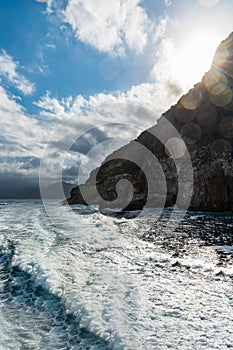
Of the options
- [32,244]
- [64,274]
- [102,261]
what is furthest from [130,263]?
[32,244]

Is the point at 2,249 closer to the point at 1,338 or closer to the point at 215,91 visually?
the point at 1,338

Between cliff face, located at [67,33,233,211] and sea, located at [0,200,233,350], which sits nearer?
sea, located at [0,200,233,350]

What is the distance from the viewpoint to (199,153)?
41.4 meters

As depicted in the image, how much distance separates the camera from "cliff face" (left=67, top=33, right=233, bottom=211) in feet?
120

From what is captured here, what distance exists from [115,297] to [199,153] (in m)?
37.4

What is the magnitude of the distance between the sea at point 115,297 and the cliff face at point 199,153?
24027 mm

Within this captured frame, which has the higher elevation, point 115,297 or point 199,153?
point 199,153

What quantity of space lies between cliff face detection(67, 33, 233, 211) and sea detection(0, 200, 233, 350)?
24.0 meters

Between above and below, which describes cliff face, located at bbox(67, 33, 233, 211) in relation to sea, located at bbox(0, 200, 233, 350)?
above

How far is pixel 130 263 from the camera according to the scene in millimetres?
11117

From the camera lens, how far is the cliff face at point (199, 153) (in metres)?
36.4

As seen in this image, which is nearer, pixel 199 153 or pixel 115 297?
pixel 115 297

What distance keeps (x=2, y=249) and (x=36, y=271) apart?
14.7ft

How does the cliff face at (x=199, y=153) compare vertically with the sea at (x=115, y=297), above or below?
above
